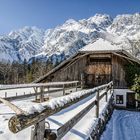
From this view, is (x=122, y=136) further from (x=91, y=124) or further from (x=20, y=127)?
(x=20, y=127)

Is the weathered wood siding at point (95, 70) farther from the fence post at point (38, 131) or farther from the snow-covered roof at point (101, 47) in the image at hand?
the fence post at point (38, 131)

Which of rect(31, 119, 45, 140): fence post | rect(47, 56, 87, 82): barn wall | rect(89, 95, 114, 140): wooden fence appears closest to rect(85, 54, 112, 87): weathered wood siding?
rect(47, 56, 87, 82): barn wall

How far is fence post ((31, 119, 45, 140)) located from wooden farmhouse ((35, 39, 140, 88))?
23.7 metres

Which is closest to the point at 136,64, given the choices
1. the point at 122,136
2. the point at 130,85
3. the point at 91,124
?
the point at 130,85

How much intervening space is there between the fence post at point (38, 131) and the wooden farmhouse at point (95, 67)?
2366cm

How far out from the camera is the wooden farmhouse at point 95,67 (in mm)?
26875

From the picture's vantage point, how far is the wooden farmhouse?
88.2 ft

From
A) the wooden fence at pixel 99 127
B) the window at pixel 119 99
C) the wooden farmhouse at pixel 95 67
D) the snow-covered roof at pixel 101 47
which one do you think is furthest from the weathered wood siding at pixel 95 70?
the wooden fence at pixel 99 127

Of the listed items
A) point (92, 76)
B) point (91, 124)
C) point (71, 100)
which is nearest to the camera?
point (71, 100)

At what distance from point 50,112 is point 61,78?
25.6 m

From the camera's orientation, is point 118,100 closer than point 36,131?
No

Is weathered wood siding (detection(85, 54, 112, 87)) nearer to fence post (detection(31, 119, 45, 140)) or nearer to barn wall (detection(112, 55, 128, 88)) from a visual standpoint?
barn wall (detection(112, 55, 128, 88))

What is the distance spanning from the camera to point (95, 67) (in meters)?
28.0

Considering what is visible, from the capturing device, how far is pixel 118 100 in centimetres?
2609
